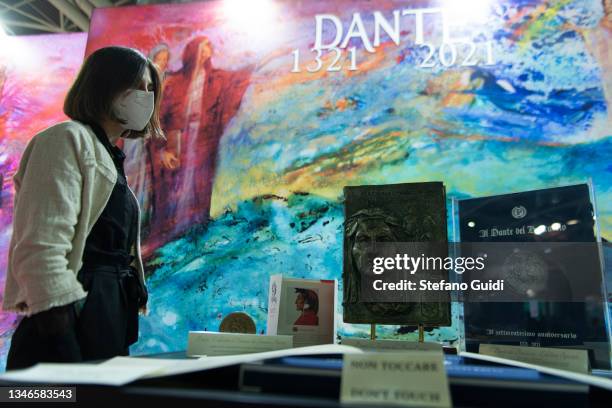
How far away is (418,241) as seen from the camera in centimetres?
120

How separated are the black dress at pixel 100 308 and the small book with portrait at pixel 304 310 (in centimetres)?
39

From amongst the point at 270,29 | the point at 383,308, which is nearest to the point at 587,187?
the point at 383,308

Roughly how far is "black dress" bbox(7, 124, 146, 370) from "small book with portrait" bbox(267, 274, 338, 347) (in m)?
0.39

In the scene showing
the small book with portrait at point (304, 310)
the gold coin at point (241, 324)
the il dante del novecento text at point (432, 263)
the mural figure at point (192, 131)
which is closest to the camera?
the il dante del novecento text at point (432, 263)

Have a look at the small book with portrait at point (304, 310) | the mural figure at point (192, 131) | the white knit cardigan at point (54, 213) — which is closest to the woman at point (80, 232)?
the white knit cardigan at point (54, 213)

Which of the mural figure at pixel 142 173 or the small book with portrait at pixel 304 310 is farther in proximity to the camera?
the mural figure at pixel 142 173

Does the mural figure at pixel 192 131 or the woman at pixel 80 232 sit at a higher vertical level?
the mural figure at pixel 192 131

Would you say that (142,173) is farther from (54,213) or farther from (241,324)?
(54,213)

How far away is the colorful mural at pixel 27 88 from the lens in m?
4.01

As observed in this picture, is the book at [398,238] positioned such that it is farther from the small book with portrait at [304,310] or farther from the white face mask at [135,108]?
the white face mask at [135,108]

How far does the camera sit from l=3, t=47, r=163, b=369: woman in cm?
102

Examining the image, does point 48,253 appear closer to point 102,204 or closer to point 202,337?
point 102,204

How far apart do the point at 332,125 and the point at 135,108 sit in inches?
88.8

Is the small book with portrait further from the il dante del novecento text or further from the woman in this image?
the woman
